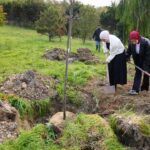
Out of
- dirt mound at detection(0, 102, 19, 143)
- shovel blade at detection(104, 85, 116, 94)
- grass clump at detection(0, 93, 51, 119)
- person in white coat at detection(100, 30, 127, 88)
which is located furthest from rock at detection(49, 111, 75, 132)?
person in white coat at detection(100, 30, 127, 88)

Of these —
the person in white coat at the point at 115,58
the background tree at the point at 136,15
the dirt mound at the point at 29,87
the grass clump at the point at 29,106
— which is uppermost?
the background tree at the point at 136,15

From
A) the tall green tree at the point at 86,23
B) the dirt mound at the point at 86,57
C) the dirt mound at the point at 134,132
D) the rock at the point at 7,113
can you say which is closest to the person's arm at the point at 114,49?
the rock at the point at 7,113

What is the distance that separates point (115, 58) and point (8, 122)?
3.79m

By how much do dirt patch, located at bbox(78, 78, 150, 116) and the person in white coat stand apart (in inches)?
14.0

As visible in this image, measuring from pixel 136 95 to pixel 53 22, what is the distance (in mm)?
19579

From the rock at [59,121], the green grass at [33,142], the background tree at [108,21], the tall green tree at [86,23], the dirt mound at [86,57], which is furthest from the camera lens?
the background tree at [108,21]

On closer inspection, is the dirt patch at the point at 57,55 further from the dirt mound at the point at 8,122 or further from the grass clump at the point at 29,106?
the dirt mound at the point at 8,122

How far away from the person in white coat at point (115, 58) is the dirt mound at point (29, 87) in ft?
4.79

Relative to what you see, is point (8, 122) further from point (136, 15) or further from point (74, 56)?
point (136, 15)

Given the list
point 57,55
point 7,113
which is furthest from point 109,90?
point 57,55

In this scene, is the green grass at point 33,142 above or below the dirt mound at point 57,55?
below

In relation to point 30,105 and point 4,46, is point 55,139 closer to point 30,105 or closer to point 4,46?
point 30,105

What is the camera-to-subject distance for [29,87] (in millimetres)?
9484

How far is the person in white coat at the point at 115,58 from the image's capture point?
32.6ft
